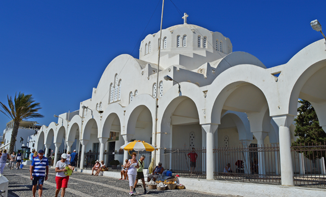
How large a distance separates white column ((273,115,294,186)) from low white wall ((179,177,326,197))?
17.5 inches

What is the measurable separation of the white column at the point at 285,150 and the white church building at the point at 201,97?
0.03 metres

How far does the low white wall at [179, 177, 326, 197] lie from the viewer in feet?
22.9

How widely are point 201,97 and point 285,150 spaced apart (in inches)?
166

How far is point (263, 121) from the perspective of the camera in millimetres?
12586

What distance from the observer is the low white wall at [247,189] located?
22.9 feet

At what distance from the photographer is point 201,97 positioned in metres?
11.3

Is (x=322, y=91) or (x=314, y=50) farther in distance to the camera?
(x=322, y=91)

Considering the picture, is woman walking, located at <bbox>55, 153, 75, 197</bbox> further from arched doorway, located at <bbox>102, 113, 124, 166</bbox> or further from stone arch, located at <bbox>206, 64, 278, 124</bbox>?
arched doorway, located at <bbox>102, 113, 124, 166</bbox>

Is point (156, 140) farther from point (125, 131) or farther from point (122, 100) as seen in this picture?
point (122, 100)

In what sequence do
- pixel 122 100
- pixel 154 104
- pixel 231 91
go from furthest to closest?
pixel 122 100
pixel 154 104
pixel 231 91

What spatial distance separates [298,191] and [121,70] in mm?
16202

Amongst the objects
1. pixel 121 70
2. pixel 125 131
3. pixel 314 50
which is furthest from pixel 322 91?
pixel 121 70

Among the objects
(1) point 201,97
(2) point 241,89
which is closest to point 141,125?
(1) point 201,97

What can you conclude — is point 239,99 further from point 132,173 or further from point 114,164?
point 114,164
